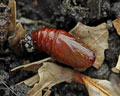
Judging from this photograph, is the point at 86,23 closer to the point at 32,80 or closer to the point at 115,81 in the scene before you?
the point at 115,81

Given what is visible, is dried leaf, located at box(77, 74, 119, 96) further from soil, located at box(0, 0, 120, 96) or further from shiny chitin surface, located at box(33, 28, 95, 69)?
shiny chitin surface, located at box(33, 28, 95, 69)

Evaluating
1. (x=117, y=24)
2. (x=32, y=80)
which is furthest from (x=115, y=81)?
(x=32, y=80)

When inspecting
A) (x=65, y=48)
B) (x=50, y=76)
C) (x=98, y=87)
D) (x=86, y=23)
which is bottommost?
(x=98, y=87)

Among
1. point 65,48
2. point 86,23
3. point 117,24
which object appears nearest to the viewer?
point 65,48

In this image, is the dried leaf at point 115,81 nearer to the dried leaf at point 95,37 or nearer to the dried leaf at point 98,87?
the dried leaf at point 98,87

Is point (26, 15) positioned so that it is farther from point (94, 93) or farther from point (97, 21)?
point (94, 93)

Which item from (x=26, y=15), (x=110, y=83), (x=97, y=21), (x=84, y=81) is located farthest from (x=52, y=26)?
(x=110, y=83)
